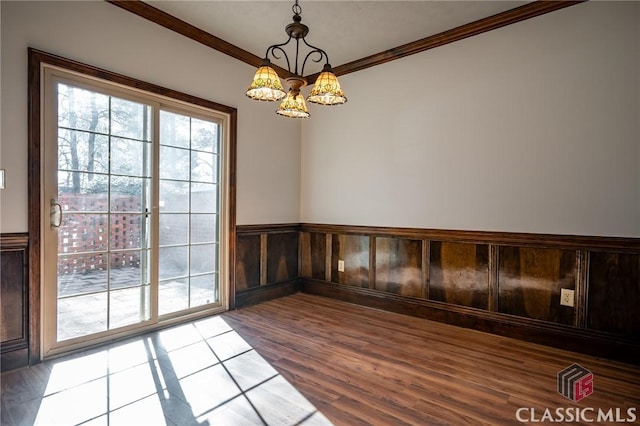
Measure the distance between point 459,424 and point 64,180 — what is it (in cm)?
301

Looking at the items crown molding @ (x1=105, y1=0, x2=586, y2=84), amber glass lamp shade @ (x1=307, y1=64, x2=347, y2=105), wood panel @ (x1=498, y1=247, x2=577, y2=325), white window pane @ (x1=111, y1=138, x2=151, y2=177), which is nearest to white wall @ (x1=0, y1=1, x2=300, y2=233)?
crown molding @ (x1=105, y1=0, x2=586, y2=84)

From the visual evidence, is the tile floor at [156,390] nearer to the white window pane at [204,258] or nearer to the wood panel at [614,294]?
the white window pane at [204,258]

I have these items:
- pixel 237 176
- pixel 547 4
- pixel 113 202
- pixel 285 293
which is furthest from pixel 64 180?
pixel 547 4

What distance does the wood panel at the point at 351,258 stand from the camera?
381 centimetres

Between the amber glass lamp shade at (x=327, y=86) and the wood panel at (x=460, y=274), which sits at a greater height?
the amber glass lamp shade at (x=327, y=86)

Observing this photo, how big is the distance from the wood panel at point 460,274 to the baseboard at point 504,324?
0.09 m

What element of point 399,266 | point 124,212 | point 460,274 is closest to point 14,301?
point 124,212

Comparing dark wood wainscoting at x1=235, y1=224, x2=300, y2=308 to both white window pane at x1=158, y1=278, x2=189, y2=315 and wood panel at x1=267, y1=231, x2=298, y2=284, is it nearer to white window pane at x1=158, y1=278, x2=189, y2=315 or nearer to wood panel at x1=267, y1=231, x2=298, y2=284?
wood panel at x1=267, y1=231, x2=298, y2=284

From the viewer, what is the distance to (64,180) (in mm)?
2457

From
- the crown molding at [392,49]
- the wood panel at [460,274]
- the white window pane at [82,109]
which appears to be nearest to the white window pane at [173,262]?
the white window pane at [82,109]

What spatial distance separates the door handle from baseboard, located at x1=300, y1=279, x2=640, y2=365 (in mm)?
2767

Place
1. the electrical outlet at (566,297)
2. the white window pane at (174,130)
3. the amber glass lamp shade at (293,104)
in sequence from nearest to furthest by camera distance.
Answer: the amber glass lamp shade at (293,104), the electrical outlet at (566,297), the white window pane at (174,130)

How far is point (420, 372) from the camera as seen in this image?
2.25 metres

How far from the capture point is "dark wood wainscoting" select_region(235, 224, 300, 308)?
12.1 ft
